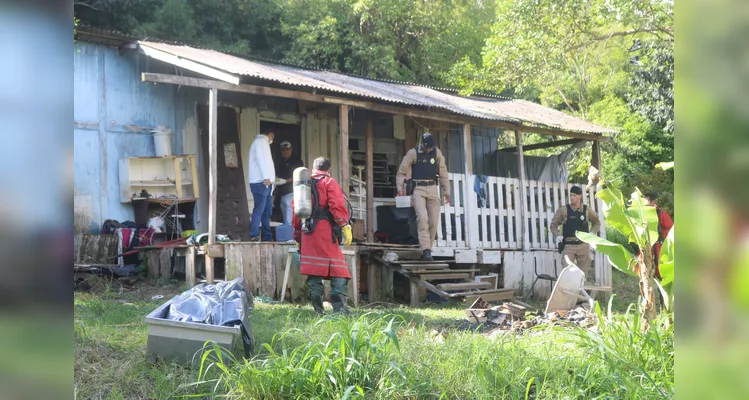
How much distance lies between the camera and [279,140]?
12.6 meters

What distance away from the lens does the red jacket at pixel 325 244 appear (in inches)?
295

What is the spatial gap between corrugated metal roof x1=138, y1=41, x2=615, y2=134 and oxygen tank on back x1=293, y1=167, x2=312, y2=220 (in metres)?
2.24

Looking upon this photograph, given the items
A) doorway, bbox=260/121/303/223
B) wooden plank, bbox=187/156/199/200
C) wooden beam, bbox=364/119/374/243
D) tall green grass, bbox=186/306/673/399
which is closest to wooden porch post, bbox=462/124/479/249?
wooden beam, bbox=364/119/374/243

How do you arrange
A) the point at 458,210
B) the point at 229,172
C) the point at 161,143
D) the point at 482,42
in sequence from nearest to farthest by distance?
1. the point at 161,143
2. the point at 458,210
3. the point at 229,172
4. the point at 482,42

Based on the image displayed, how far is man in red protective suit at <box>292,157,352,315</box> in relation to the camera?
24.6 ft

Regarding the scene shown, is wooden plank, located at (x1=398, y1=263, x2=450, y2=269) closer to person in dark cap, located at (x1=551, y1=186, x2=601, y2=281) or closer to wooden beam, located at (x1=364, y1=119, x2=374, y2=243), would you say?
wooden beam, located at (x1=364, y1=119, x2=374, y2=243)

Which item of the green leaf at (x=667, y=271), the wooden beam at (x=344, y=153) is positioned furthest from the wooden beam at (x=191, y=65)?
the green leaf at (x=667, y=271)

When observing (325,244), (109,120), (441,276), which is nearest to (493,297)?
(441,276)

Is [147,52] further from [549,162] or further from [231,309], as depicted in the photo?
[549,162]

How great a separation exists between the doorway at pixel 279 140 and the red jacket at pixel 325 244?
4.72m

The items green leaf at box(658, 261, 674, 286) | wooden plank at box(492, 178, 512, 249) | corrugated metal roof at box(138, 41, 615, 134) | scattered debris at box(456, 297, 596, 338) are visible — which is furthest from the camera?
wooden plank at box(492, 178, 512, 249)

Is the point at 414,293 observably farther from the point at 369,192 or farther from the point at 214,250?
the point at 214,250

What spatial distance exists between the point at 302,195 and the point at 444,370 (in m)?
3.51

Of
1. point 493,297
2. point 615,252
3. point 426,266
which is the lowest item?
point 493,297
